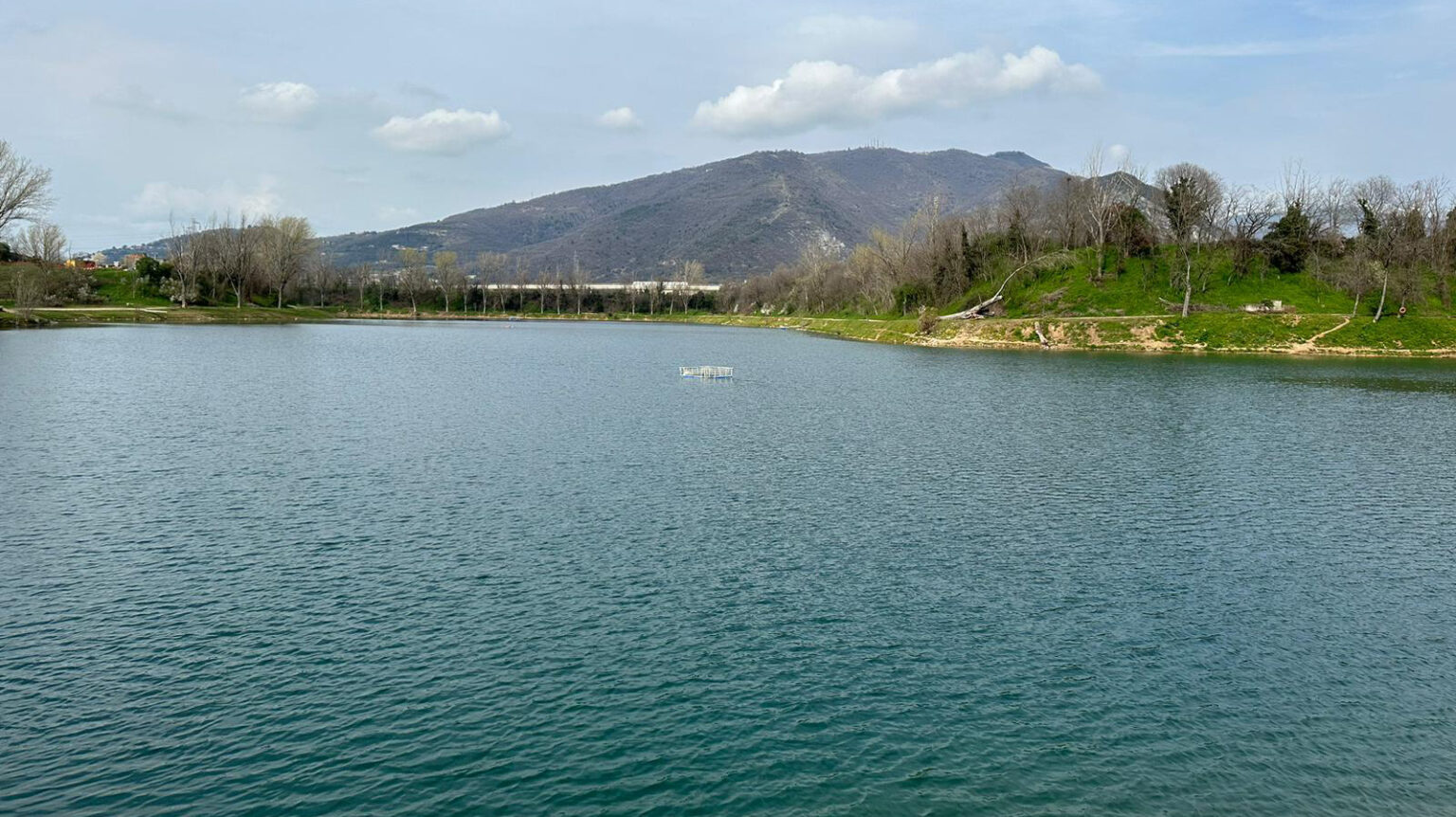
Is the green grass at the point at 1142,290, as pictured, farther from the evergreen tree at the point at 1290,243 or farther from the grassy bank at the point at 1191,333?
the grassy bank at the point at 1191,333

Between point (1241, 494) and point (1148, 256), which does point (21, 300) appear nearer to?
point (1241, 494)

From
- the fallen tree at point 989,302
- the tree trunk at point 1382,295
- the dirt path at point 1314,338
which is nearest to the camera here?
the dirt path at point 1314,338

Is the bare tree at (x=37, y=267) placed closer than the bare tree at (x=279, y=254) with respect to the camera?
Yes

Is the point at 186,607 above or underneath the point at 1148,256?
underneath

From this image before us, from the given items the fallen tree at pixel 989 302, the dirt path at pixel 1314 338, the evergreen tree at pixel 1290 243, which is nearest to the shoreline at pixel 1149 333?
the dirt path at pixel 1314 338

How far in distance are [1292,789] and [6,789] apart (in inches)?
846

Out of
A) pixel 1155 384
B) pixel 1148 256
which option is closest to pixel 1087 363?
pixel 1155 384

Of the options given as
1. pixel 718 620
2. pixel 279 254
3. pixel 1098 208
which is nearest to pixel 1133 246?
pixel 1098 208

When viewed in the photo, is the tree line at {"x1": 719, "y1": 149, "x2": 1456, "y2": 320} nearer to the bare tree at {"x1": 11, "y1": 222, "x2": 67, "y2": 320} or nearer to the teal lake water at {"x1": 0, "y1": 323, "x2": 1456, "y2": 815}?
the teal lake water at {"x1": 0, "y1": 323, "x2": 1456, "y2": 815}

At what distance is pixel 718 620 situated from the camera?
21531mm

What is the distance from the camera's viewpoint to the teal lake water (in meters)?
14.9

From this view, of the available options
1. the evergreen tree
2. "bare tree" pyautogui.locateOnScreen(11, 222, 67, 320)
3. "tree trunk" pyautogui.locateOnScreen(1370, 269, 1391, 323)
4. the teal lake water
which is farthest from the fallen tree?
"bare tree" pyautogui.locateOnScreen(11, 222, 67, 320)

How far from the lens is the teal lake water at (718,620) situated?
14906mm

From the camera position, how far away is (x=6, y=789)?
14.0 meters
